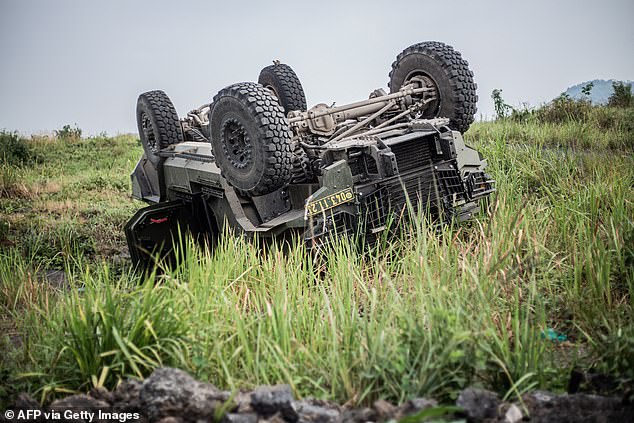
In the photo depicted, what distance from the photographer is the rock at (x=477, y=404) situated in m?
3.28

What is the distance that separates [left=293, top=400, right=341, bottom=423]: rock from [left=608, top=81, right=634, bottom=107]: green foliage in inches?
532

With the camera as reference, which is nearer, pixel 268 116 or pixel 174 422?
pixel 174 422

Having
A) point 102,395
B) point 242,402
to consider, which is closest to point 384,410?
point 242,402

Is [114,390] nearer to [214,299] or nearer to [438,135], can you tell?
[214,299]

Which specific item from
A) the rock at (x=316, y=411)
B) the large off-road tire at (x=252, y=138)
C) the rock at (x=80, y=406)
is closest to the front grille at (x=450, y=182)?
the large off-road tire at (x=252, y=138)

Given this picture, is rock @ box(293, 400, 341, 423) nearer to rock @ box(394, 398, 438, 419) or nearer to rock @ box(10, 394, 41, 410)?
rock @ box(394, 398, 438, 419)

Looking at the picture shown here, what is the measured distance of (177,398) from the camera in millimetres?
3451

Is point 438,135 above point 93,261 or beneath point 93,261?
above

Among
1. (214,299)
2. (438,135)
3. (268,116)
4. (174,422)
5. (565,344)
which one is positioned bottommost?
(565,344)

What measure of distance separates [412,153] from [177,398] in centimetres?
382

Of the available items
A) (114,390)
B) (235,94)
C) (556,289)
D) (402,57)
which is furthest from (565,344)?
(402,57)

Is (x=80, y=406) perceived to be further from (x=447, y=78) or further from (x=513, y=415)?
(x=447, y=78)

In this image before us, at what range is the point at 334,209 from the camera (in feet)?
20.5

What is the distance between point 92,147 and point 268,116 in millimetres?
12255
